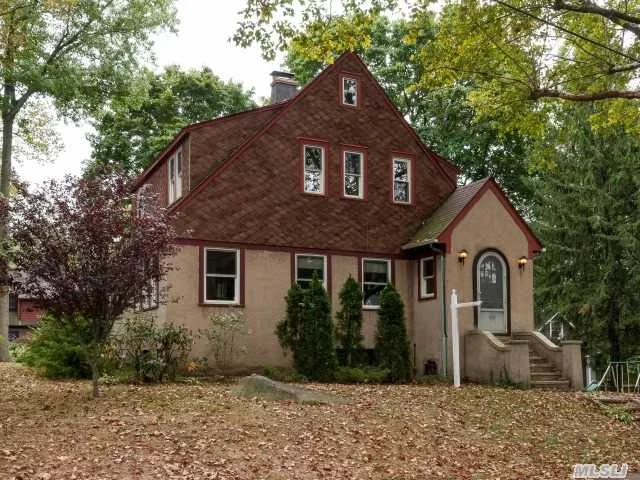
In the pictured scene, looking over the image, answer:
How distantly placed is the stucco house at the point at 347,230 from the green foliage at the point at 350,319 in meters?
0.83

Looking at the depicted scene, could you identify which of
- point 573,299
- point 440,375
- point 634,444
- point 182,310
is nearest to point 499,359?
point 440,375

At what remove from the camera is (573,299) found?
2759cm

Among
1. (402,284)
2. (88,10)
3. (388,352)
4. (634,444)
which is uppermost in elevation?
(88,10)

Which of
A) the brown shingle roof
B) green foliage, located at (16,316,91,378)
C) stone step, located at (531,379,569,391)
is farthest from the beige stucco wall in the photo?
green foliage, located at (16,316,91,378)

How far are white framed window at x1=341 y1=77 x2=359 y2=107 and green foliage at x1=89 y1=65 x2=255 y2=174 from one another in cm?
1558

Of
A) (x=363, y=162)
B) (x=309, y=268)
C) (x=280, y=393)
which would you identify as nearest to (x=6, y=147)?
(x=309, y=268)

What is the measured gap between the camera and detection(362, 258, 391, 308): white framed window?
70.5 feet

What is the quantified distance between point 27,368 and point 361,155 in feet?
36.5

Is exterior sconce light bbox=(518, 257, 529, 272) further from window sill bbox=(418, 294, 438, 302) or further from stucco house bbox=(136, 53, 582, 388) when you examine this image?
window sill bbox=(418, 294, 438, 302)

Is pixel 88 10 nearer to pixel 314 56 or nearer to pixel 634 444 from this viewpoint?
pixel 314 56

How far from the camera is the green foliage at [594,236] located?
26.5 meters

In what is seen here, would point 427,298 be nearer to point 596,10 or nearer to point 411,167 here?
point 411,167

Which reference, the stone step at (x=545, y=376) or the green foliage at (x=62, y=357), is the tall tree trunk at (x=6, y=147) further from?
the stone step at (x=545, y=376)

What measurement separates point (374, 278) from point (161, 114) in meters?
20.4
